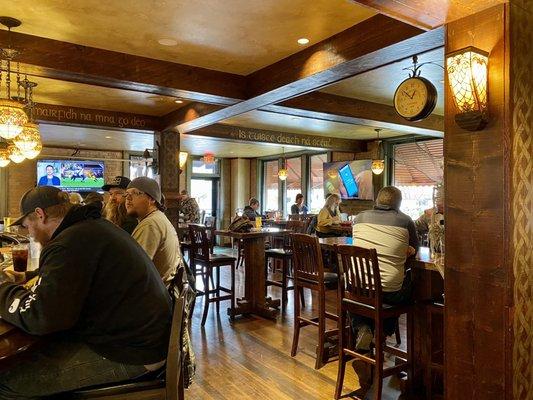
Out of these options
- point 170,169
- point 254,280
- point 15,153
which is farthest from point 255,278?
point 15,153

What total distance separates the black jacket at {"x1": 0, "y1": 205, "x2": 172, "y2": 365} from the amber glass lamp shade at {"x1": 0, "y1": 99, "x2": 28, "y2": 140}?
7.10 feet

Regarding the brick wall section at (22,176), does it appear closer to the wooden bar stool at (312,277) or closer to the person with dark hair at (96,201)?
the person with dark hair at (96,201)

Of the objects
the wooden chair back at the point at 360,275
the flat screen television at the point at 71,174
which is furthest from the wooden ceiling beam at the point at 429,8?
the flat screen television at the point at 71,174

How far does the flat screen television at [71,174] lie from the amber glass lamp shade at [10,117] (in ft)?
25.0

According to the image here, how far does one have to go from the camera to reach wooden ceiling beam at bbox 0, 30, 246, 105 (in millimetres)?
3623

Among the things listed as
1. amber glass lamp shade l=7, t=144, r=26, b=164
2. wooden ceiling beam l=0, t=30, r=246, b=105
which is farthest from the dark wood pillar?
wooden ceiling beam l=0, t=30, r=246, b=105

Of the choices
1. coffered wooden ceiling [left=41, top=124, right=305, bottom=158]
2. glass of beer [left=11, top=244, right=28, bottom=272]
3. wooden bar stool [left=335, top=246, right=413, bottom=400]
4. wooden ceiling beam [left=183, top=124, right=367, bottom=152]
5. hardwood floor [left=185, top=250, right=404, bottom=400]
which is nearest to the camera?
glass of beer [left=11, top=244, right=28, bottom=272]

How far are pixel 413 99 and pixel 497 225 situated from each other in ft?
6.21

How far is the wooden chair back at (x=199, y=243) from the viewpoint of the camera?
4.70m

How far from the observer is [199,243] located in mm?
4969

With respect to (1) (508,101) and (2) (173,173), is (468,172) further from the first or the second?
(2) (173,173)

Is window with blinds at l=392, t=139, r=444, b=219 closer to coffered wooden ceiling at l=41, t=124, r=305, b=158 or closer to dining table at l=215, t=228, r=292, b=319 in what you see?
coffered wooden ceiling at l=41, t=124, r=305, b=158

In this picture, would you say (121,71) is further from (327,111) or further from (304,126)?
(304,126)

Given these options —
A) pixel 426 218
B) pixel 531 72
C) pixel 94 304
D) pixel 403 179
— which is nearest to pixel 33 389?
pixel 94 304
